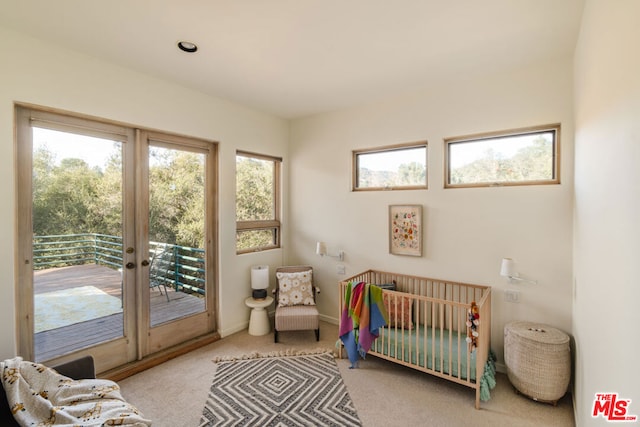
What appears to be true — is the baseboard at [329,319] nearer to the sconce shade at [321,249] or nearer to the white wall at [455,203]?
the white wall at [455,203]

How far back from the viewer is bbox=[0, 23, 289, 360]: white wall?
2086mm

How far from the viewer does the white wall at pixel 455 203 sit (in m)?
2.54

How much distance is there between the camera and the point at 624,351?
1.07 m

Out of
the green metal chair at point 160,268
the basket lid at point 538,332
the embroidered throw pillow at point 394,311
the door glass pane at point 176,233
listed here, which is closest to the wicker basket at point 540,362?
the basket lid at point 538,332

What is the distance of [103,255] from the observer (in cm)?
269

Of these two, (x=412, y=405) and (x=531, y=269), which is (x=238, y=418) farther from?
(x=531, y=269)

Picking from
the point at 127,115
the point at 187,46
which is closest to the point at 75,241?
the point at 127,115

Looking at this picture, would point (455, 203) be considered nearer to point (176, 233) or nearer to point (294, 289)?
point (294, 289)

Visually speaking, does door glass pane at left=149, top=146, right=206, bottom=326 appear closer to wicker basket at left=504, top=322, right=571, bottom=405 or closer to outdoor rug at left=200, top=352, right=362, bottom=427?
outdoor rug at left=200, top=352, right=362, bottom=427

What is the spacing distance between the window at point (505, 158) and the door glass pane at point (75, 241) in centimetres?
335

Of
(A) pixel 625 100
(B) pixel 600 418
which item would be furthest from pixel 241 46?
(B) pixel 600 418

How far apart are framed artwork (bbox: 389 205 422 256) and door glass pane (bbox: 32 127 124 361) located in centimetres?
281

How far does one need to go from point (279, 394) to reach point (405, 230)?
2045 mm

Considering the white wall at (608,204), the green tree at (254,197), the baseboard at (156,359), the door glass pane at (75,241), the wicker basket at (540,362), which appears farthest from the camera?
the green tree at (254,197)
